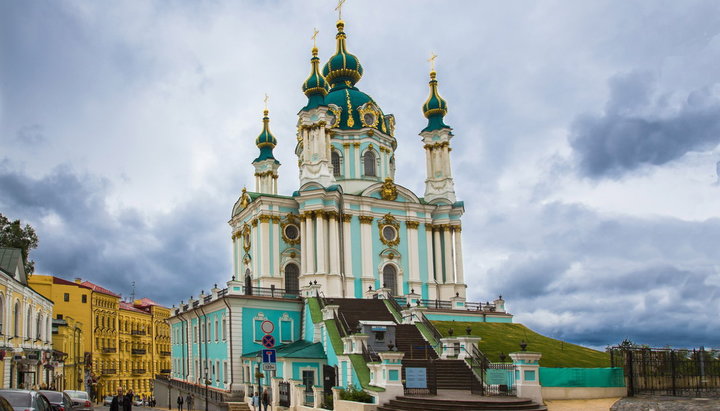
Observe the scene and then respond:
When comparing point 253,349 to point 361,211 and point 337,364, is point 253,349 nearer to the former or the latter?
point 337,364

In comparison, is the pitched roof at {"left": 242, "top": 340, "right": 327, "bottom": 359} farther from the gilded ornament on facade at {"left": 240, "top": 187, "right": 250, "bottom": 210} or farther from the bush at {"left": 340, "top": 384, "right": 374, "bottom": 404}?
the gilded ornament on facade at {"left": 240, "top": 187, "right": 250, "bottom": 210}

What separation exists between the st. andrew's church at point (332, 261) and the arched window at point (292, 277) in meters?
0.06

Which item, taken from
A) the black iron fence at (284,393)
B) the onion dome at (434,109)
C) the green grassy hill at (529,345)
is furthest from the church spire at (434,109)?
the black iron fence at (284,393)

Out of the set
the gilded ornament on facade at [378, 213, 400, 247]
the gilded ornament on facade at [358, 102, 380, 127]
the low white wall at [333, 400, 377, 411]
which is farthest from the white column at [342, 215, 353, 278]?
the low white wall at [333, 400, 377, 411]

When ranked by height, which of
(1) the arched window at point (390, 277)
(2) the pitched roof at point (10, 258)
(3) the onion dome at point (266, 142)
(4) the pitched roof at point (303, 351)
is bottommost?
(4) the pitched roof at point (303, 351)

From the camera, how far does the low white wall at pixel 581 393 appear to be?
24.3 m

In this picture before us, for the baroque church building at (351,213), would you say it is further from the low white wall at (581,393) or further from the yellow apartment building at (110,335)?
the low white wall at (581,393)

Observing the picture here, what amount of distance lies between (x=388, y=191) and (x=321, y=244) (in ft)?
21.0

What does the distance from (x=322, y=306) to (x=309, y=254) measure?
336 inches

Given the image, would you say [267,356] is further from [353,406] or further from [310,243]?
[310,243]

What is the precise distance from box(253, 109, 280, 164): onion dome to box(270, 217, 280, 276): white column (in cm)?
1240

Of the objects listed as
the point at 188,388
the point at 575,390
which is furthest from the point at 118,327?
the point at 575,390

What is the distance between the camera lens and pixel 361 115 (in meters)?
51.8

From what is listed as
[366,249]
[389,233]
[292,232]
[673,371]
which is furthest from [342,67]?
[673,371]
